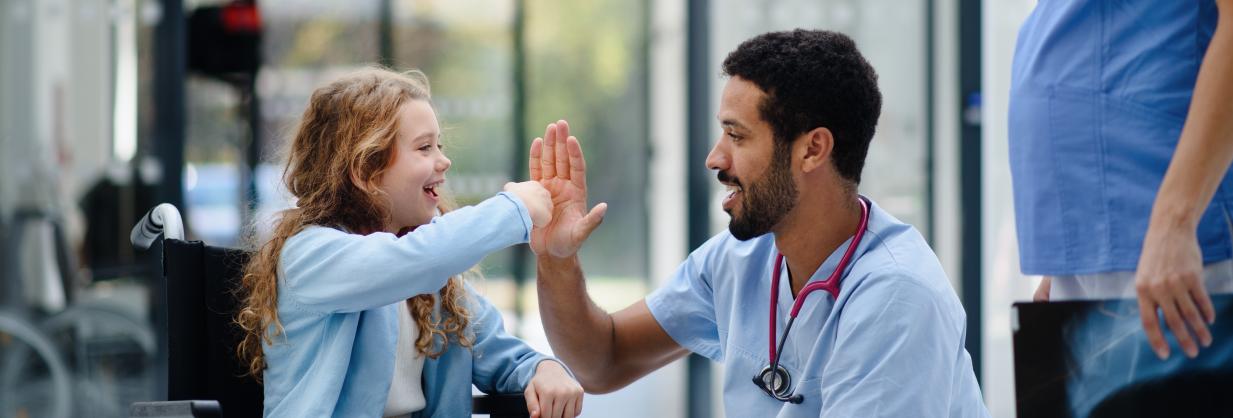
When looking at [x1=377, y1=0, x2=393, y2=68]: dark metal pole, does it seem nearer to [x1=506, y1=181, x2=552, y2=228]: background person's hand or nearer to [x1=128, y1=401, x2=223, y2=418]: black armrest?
[x1=506, y1=181, x2=552, y2=228]: background person's hand

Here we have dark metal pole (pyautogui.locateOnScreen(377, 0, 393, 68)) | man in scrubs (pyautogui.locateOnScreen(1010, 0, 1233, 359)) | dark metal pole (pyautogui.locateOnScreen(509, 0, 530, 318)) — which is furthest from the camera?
dark metal pole (pyautogui.locateOnScreen(509, 0, 530, 318))

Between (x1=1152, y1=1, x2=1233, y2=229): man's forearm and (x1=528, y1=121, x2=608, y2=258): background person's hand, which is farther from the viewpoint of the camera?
(x1=528, y1=121, x2=608, y2=258): background person's hand

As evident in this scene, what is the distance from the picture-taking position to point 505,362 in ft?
6.03

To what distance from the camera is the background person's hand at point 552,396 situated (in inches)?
64.8

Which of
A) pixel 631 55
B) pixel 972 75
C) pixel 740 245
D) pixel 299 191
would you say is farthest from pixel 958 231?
pixel 299 191

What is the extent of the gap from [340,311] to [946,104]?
384cm

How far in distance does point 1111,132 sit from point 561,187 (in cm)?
76

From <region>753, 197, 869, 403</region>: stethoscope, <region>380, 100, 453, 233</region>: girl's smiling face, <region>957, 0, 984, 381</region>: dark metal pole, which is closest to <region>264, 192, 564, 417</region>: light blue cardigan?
<region>380, 100, 453, 233</region>: girl's smiling face

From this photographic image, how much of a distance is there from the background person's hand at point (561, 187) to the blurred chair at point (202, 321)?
24 cm

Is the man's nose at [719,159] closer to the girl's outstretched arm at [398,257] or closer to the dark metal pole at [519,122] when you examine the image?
the girl's outstretched arm at [398,257]

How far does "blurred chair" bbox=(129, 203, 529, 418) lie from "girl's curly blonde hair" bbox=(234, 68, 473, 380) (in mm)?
30

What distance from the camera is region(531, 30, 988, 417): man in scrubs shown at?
1.45 metres

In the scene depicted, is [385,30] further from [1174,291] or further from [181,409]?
[1174,291]

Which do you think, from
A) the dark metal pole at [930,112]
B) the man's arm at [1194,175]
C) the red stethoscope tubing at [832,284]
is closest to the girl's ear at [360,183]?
the red stethoscope tubing at [832,284]
